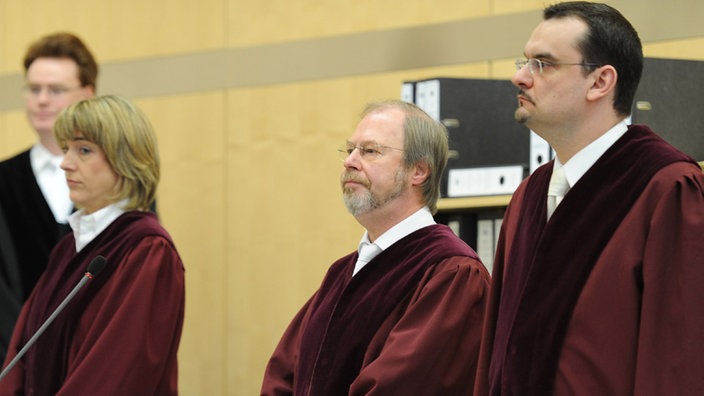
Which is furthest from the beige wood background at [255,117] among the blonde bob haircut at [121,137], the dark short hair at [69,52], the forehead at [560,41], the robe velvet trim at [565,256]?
the robe velvet trim at [565,256]

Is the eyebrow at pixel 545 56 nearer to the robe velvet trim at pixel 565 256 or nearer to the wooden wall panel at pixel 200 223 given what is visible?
the robe velvet trim at pixel 565 256

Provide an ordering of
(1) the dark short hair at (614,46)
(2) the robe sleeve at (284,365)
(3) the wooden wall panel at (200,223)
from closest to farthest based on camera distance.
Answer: (1) the dark short hair at (614,46)
(2) the robe sleeve at (284,365)
(3) the wooden wall panel at (200,223)

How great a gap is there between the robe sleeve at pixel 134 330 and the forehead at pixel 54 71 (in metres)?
1.34

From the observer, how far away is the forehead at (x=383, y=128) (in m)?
3.46

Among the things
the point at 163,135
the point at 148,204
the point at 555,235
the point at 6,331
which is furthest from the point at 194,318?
the point at 555,235

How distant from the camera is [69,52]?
4.98 meters

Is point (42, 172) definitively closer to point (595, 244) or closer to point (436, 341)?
point (436, 341)

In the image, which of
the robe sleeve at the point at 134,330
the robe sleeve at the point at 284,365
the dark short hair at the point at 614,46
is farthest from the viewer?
the robe sleeve at the point at 134,330

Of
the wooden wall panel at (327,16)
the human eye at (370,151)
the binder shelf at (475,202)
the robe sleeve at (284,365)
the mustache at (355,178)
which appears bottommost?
the robe sleeve at (284,365)

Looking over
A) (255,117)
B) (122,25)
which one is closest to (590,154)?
(255,117)

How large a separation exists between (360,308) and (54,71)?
2.13 meters

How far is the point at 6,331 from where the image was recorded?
183 inches

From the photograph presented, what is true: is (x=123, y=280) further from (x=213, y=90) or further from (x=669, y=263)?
(x=213, y=90)

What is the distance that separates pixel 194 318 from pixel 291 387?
2.34m
